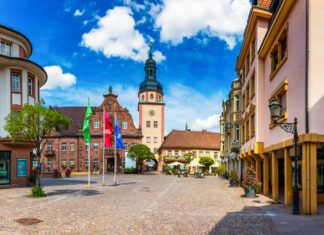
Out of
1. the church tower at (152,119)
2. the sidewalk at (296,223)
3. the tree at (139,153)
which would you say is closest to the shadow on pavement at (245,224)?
the sidewalk at (296,223)

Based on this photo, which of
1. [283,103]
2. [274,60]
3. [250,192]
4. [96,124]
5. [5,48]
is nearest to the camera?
[283,103]

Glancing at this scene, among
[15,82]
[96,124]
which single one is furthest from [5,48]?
[96,124]

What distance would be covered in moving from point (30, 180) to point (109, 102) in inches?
1356

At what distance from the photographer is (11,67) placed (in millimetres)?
23844

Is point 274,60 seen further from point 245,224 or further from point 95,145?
point 95,145

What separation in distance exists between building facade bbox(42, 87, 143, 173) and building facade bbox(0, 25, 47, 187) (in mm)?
29899

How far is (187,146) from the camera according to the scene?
64938 millimetres

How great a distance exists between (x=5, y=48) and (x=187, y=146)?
46701 millimetres

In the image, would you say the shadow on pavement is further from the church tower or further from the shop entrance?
the church tower

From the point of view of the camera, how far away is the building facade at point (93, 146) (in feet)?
181

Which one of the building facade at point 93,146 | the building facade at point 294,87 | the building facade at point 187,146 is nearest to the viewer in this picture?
the building facade at point 294,87

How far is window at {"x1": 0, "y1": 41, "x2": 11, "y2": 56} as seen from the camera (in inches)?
956

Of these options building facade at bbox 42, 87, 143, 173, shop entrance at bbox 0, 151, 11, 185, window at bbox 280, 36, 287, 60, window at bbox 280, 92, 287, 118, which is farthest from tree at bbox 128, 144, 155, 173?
window at bbox 280, 36, 287, 60

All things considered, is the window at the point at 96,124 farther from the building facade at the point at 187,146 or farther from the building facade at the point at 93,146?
the building facade at the point at 187,146
